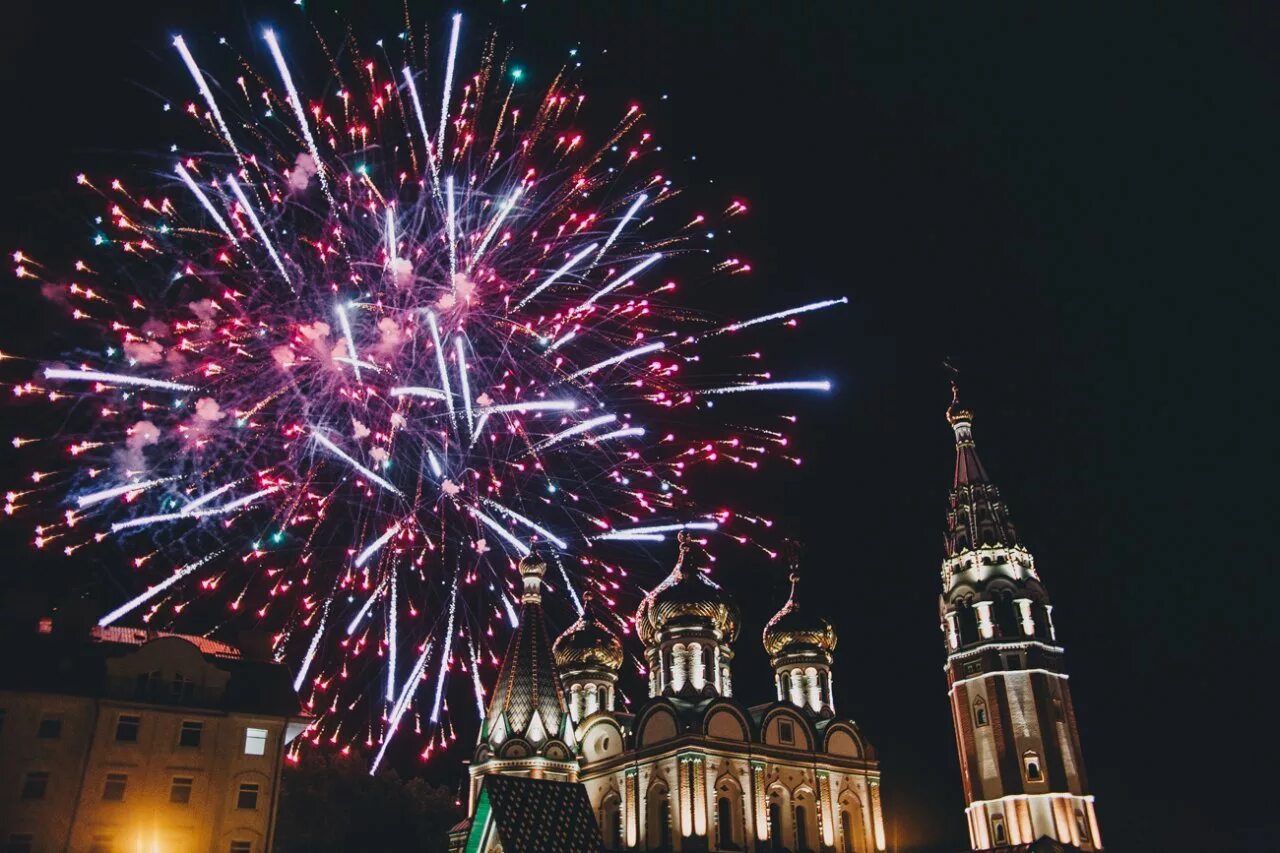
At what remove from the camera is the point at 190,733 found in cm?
2820

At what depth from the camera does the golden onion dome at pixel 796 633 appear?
145ft

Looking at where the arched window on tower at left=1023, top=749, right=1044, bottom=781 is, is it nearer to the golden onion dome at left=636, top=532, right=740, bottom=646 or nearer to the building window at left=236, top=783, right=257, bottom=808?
the golden onion dome at left=636, top=532, right=740, bottom=646

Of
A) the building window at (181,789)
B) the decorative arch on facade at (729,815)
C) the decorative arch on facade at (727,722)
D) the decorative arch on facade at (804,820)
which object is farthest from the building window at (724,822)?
the building window at (181,789)

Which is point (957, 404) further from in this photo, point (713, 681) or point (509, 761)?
point (509, 761)

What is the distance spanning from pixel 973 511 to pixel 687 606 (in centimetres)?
1299

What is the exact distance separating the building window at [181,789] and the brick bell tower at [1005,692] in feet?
88.9

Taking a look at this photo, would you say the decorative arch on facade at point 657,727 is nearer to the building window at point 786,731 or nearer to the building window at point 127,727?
the building window at point 786,731

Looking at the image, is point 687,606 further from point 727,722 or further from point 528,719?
point 528,719

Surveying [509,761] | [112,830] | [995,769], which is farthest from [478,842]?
[995,769]

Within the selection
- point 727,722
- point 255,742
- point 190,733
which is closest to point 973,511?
point 727,722

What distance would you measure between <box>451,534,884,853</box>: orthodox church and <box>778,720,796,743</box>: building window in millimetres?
53

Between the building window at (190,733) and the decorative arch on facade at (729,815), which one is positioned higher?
the building window at (190,733)

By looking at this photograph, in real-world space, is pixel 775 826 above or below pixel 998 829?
above

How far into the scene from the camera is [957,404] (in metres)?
48.8
